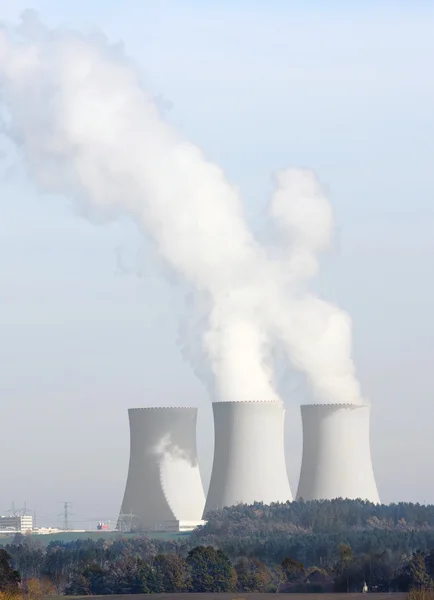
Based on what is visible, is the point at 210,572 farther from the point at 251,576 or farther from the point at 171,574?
the point at 251,576

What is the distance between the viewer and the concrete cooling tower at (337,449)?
44250mm

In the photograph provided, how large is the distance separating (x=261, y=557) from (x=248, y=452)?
435cm

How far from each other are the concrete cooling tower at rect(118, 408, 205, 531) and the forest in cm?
85

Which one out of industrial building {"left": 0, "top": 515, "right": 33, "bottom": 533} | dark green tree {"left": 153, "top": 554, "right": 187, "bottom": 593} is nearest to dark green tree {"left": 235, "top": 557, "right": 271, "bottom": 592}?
dark green tree {"left": 153, "top": 554, "right": 187, "bottom": 593}

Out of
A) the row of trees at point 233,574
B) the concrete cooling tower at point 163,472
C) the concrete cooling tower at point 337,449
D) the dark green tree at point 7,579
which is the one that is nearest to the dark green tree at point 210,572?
the row of trees at point 233,574

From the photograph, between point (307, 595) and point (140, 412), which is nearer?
point (307, 595)

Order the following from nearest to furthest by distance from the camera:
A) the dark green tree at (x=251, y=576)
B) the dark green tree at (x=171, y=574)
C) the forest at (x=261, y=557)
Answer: the forest at (x=261, y=557) → the dark green tree at (x=171, y=574) → the dark green tree at (x=251, y=576)

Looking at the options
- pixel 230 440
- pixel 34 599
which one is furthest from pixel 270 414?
pixel 34 599

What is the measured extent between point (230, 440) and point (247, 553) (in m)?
4.98

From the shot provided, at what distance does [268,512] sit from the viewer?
5103 cm

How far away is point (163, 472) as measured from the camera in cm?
4688

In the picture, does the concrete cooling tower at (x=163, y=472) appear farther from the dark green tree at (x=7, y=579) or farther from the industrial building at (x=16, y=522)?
the industrial building at (x=16, y=522)

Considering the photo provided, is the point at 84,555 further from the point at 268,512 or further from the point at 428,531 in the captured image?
the point at 428,531

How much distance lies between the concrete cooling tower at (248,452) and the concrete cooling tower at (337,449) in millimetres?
835
